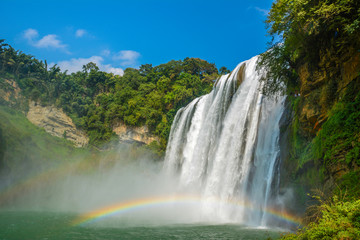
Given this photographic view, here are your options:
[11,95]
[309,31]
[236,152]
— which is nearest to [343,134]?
[309,31]

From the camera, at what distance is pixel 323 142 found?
8836mm

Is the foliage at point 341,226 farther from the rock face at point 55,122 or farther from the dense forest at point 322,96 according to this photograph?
the rock face at point 55,122

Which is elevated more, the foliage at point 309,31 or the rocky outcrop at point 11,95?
the rocky outcrop at point 11,95

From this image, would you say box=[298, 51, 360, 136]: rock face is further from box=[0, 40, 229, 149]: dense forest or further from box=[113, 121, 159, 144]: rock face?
box=[113, 121, 159, 144]: rock face

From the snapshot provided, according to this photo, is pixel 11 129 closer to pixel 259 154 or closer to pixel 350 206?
pixel 259 154

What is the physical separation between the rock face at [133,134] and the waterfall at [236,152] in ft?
31.0

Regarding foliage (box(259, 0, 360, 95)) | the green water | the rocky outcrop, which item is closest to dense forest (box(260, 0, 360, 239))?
foliage (box(259, 0, 360, 95))

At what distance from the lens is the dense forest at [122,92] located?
34812 mm

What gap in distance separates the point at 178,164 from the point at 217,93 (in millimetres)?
8467

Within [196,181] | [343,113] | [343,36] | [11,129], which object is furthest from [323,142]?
[11,129]

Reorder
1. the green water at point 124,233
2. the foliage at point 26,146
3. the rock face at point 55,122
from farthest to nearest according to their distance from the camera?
1. the rock face at point 55,122
2. the foliage at point 26,146
3. the green water at point 124,233

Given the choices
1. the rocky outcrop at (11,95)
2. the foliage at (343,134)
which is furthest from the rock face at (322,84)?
the rocky outcrop at (11,95)

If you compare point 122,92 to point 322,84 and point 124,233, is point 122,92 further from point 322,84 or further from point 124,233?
point 322,84

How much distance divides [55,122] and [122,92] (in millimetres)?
10182
